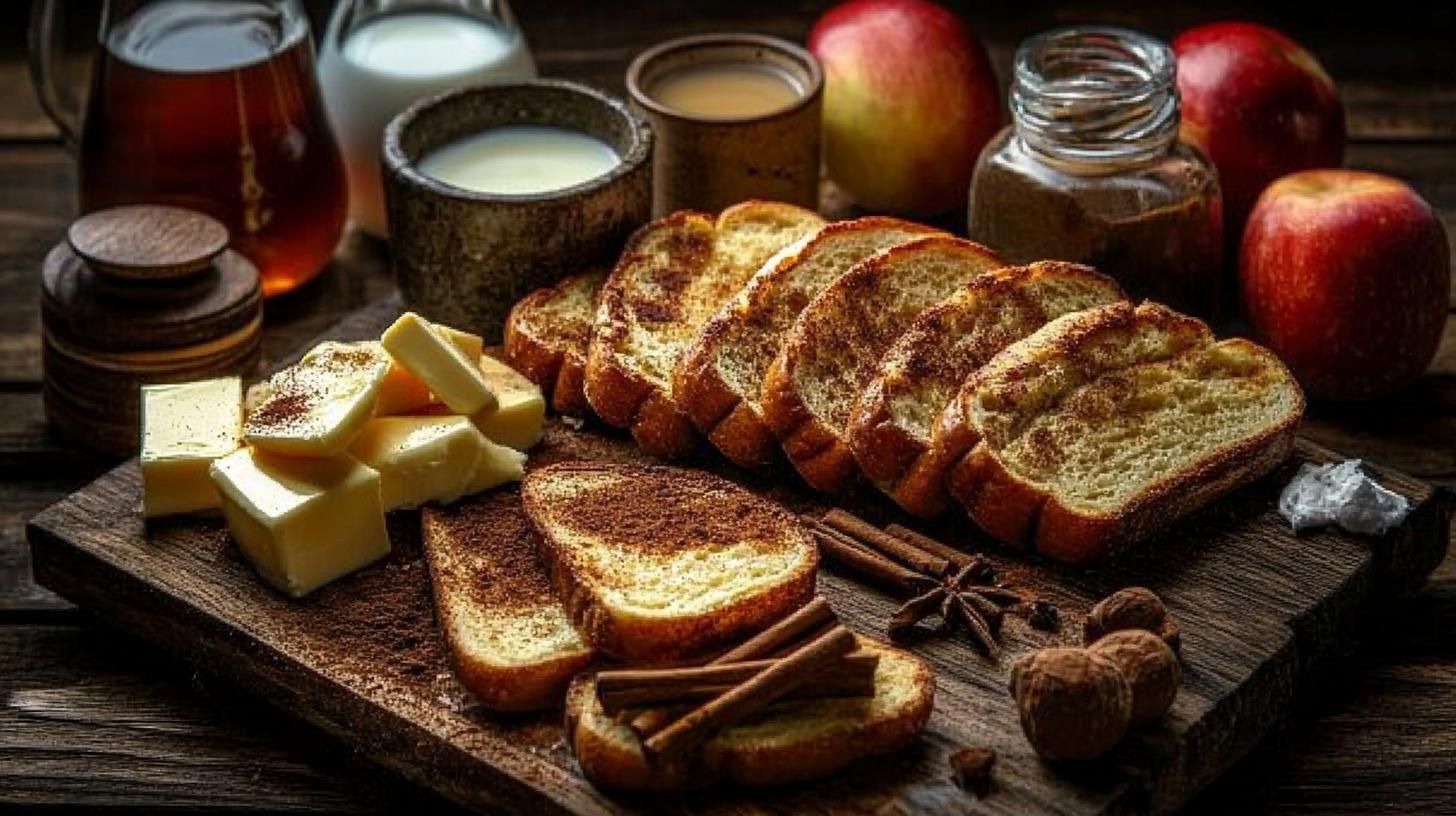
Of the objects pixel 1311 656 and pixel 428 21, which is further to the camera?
pixel 428 21

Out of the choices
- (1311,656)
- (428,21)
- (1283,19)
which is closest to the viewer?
(1311,656)

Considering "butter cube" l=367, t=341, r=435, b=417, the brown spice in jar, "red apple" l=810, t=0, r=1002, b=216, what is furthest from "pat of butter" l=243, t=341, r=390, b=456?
"red apple" l=810, t=0, r=1002, b=216

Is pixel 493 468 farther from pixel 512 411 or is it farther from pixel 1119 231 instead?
pixel 1119 231

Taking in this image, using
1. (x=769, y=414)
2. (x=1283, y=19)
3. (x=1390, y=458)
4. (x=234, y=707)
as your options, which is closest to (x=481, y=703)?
(x=234, y=707)

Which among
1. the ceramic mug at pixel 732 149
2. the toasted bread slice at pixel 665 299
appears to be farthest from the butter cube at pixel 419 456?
the ceramic mug at pixel 732 149

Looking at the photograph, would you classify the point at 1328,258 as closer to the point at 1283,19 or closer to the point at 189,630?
the point at 1283,19

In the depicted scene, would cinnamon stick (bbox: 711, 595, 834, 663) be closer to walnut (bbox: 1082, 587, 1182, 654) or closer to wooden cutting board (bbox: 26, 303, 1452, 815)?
wooden cutting board (bbox: 26, 303, 1452, 815)

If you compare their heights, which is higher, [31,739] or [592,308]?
[592,308]

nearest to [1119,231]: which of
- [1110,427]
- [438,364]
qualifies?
[1110,427]
